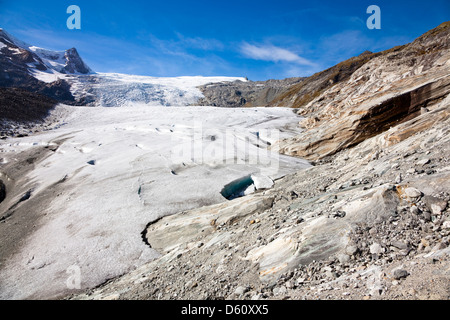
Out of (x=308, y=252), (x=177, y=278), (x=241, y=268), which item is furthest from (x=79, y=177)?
(x=308, y=252)

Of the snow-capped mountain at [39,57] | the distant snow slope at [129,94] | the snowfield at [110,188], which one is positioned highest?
the snow-capped mountain at [39,57]

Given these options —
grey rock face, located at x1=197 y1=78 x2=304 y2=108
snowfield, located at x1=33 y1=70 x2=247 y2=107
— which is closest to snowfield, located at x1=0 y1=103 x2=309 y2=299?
snowfield, located at x1=33 y1=70 x2=247 y2=107

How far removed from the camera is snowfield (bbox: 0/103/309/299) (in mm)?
8281

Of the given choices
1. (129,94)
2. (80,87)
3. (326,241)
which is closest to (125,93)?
(129,94)

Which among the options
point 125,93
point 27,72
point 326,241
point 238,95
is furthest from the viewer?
point 238,95

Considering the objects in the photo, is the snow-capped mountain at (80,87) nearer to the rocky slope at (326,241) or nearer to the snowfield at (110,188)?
the snowfield at (110,188)

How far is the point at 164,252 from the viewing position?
28.0 ft

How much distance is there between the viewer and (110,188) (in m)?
13.8

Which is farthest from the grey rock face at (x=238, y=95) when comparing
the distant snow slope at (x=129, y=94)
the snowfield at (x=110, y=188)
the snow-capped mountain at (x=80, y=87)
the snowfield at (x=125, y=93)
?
the snowfield at (x=110, y=188)

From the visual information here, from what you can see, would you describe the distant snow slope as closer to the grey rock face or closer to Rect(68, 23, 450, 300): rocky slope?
the grey rock face

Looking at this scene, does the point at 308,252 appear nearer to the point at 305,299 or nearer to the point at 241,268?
the point at 305,299

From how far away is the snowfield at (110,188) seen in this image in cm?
828

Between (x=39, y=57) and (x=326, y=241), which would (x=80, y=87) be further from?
(x=326, y=241)
